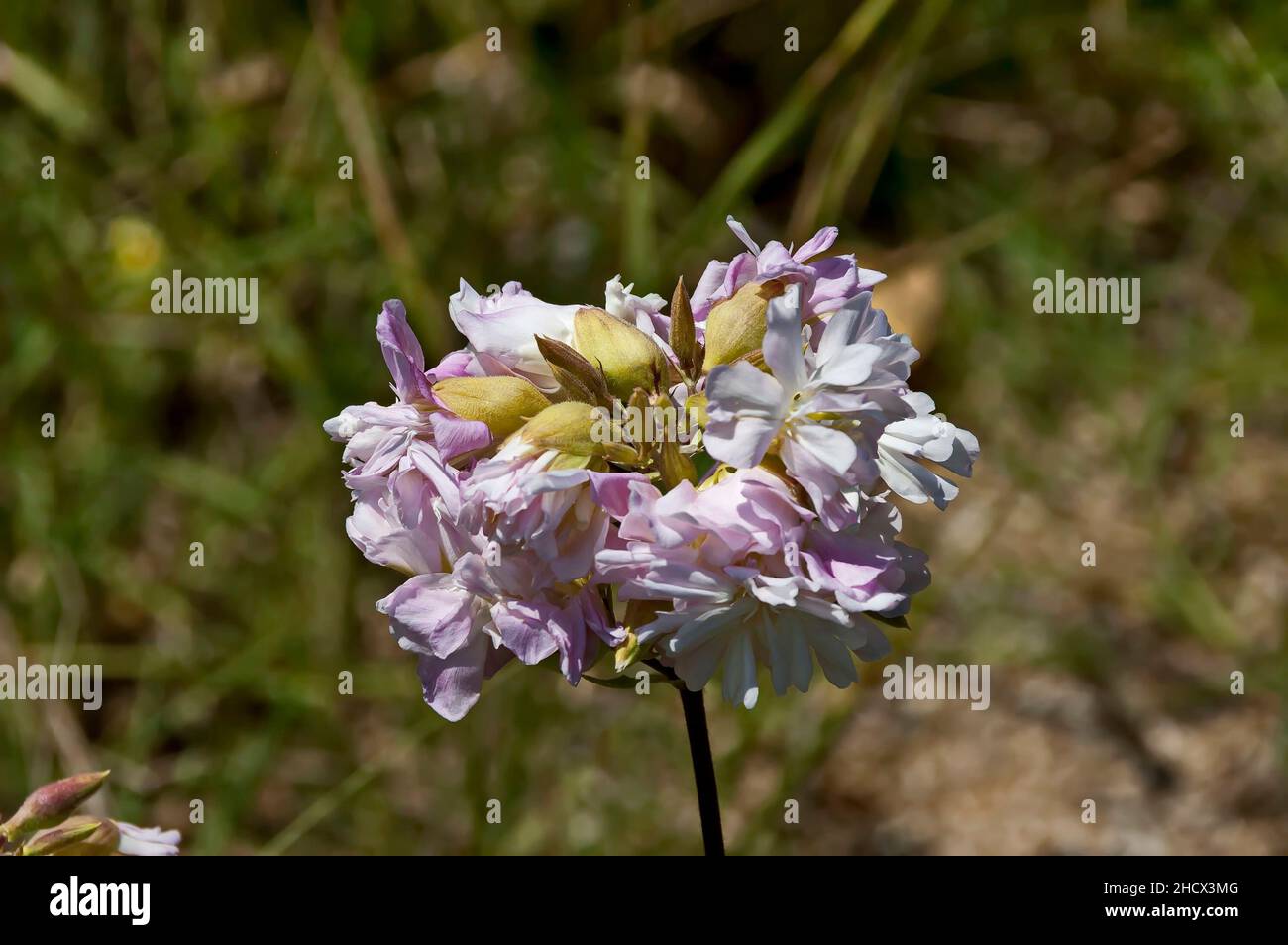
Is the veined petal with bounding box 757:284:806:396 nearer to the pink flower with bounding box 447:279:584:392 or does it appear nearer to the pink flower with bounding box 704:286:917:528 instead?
the pink flower with bounding box 704:286:917:528

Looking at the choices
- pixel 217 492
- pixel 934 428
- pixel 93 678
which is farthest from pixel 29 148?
pixel 934 428

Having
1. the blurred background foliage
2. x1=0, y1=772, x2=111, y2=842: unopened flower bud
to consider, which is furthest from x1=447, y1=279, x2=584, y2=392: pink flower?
the blurred background foliage

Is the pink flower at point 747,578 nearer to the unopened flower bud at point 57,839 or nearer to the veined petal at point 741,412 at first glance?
the veined petal at point 741,412

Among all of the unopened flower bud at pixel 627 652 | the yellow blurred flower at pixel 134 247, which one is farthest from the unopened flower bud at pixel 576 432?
→ the yellow blurred flower at pixel 134 247

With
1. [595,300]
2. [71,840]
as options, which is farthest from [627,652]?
[595,300]

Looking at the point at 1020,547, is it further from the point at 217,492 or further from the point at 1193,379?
the point at 217,492

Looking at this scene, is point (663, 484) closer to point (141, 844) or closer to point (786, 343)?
point (786, 343)

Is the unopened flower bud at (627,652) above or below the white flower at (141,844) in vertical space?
above
